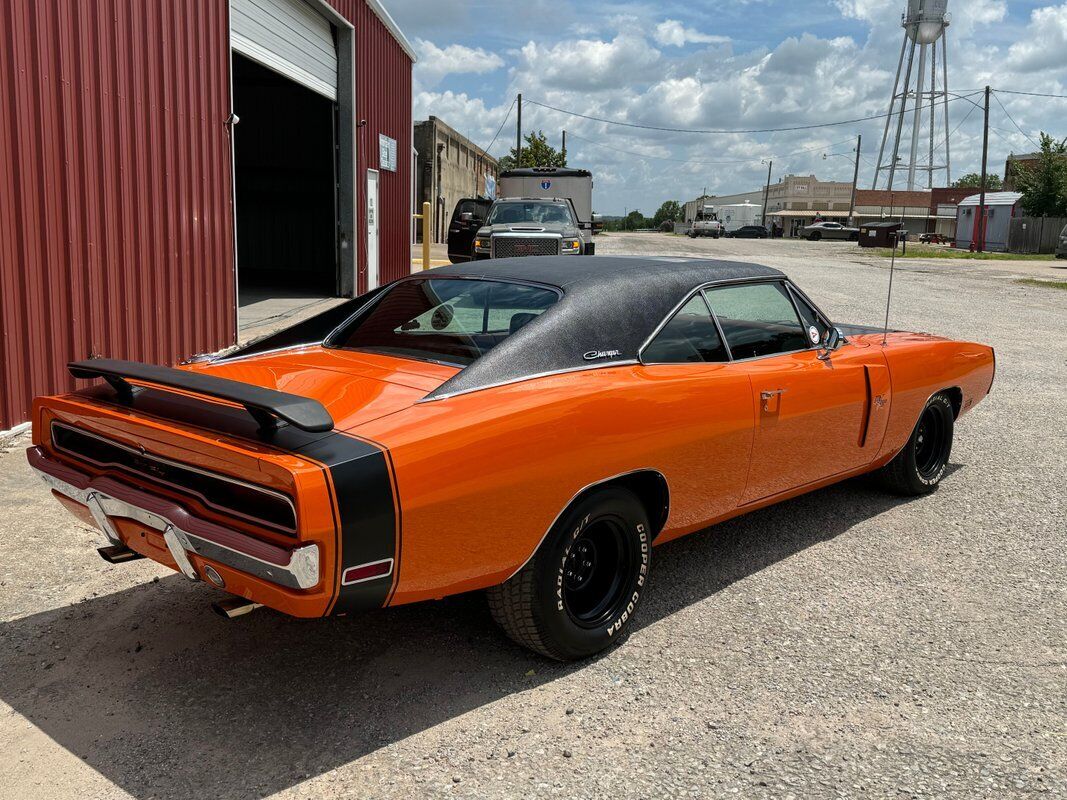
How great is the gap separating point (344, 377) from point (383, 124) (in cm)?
1440

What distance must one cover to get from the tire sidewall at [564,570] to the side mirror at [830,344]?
4.84 feet

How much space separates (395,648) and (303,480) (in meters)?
1.16

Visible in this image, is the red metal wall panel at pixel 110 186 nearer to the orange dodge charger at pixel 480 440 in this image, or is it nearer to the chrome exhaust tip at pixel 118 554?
the orange dodge charger at pixel 480 440

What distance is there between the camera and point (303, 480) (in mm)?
2363

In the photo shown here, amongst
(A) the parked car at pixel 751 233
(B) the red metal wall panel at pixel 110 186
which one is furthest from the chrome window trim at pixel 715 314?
(A) the parked car at pixel 751 233

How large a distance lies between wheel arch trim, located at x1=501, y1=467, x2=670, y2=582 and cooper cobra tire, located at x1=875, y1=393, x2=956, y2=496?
6.94 ft

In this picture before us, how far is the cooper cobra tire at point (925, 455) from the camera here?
16.5 ft

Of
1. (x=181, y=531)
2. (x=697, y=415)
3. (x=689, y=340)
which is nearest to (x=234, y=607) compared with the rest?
(x=181, y=531)

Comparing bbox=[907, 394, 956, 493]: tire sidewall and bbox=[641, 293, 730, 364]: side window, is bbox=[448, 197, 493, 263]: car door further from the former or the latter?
bbox=[641, 293, 730, 364]: side window

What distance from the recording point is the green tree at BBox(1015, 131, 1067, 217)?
44.7 m

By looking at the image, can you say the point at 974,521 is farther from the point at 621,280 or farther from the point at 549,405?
the point at 549,405

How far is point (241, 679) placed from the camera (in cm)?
306

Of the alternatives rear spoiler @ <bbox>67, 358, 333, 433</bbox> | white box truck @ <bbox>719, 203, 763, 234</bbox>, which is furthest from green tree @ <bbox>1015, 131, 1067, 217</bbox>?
rear spoiler @ <bbox>67, 358, 333, 433</bbox>

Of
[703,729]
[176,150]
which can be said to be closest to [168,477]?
[703,729]
